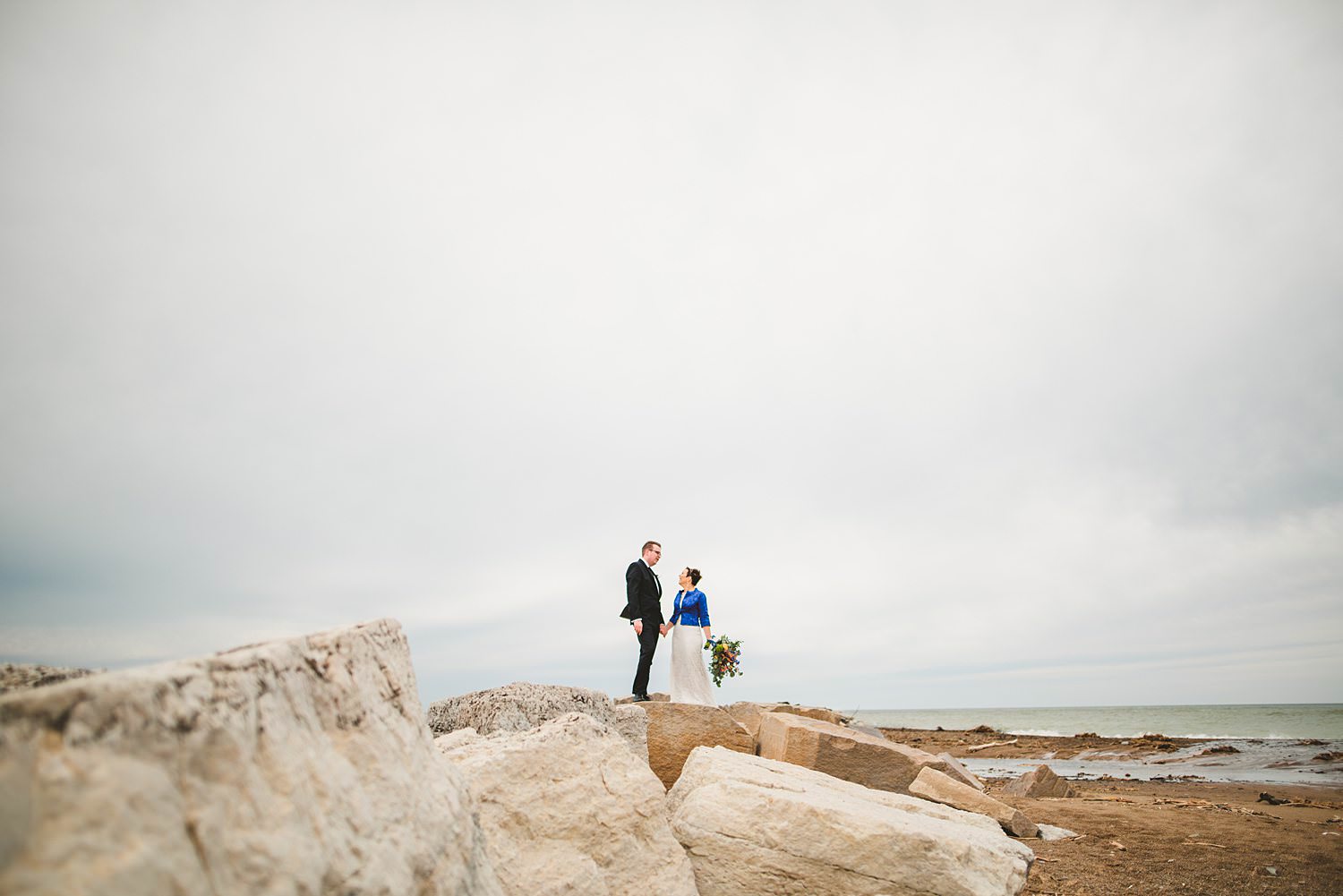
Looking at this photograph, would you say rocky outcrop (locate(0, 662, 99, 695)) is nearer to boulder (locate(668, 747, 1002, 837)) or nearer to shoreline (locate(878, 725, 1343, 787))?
boulder (locate(668, 747, 1002, 837))

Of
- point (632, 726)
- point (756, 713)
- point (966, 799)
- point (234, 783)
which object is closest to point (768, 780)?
point (632, 726)

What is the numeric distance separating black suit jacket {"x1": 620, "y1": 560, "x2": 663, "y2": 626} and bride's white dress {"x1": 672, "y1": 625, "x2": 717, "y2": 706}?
0.58 m

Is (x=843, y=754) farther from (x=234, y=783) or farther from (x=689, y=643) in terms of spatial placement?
(x=234, y=783)

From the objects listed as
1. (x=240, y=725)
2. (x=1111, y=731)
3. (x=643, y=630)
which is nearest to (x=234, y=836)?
(x=240, y=725)

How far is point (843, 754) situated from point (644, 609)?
365 cm

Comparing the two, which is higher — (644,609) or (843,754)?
(644,609)

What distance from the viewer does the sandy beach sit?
6457mm

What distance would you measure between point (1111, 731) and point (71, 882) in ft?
151

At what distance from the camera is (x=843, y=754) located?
803 cm

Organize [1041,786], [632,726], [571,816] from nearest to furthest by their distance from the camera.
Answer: [571,816], [632,726], [1041,786]

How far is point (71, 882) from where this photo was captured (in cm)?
130

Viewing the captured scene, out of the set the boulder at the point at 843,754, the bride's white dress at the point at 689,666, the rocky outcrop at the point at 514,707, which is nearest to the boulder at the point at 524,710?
the rocky outcrop at the point at 514,707

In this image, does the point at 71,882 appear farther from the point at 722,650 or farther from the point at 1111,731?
the point at 1111,731

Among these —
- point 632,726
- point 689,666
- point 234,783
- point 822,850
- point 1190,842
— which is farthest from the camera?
point 689,666
